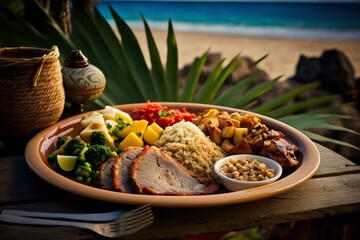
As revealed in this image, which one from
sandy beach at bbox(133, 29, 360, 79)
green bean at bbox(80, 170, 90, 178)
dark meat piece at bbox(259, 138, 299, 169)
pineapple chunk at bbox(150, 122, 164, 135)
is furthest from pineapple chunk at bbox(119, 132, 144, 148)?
sandy beach at bbox(133, 29, 360, 79)

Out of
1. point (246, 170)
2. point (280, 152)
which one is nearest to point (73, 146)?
point (246, 170)

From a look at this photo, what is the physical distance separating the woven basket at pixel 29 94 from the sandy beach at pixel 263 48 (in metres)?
10.3

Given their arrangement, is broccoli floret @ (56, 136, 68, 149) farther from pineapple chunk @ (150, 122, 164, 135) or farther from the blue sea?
the blue sea

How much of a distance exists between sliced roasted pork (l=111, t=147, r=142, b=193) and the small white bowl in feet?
1.27

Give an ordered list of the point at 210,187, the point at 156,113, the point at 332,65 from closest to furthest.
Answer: the point at 210,187 → the point at 156,113 → the point at 332,65

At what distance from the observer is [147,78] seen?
3061mm

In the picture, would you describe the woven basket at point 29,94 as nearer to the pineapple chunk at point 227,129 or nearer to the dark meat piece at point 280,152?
the pineapple chunk at point 227,129

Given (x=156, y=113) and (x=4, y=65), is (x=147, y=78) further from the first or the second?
(x=4, y=65)

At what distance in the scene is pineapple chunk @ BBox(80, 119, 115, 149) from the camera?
2.20 metres

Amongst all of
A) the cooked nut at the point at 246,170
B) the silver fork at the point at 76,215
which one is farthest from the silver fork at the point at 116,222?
the cooked nut at the point at 246,170

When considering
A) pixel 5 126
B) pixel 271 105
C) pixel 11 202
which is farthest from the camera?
pixel 271 105

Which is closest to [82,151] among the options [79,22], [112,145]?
[112,145]

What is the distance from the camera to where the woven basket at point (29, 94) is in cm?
205

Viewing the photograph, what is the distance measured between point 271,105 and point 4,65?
169 cm
